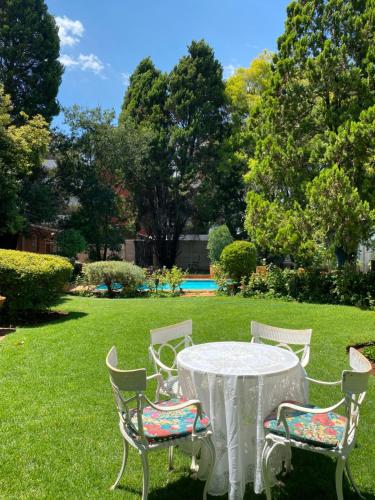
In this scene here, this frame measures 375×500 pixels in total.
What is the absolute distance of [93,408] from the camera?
14.5 feet

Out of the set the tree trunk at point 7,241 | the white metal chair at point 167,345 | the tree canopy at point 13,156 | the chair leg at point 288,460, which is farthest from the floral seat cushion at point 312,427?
the tree trunk at point 7,241

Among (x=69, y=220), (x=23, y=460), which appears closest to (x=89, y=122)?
(x=69, y=220)

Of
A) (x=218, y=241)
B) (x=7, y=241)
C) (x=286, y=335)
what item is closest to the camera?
(x=286, y=335)

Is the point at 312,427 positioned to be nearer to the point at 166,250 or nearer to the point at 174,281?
the point at 174,281

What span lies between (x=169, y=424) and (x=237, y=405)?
51 centimetres

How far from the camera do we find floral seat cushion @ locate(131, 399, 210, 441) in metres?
2.80

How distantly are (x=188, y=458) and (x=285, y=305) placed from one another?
26.3 feet

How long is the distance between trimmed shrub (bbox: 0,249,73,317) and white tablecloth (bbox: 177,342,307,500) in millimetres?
6476

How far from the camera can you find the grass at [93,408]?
313cm

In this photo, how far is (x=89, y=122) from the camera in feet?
73.4

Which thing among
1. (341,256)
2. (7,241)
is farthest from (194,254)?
(341,256)

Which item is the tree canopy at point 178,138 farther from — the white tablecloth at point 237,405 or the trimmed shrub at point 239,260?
the white tablecloth at point 237,405

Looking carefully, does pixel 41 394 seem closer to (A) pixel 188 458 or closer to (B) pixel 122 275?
(A) pixel 188 458

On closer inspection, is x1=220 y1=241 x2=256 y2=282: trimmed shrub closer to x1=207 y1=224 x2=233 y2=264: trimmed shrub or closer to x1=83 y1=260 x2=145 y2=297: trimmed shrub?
x1=83 y1=260 x2=145 y2=297: trimmed shrub
